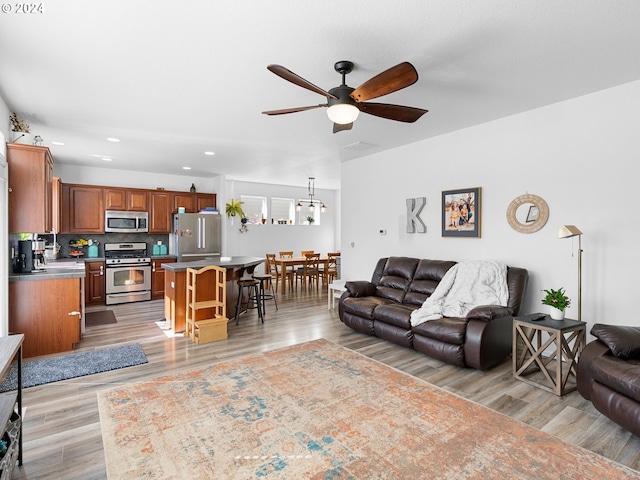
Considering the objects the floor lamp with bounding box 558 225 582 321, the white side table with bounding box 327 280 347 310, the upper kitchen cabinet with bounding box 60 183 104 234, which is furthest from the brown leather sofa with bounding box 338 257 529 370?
the upper kitchen cabinet with bounding box 60 183 104 234

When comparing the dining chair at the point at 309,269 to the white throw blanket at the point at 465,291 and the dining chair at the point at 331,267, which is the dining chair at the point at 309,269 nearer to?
the dining chair at the point at 331,267

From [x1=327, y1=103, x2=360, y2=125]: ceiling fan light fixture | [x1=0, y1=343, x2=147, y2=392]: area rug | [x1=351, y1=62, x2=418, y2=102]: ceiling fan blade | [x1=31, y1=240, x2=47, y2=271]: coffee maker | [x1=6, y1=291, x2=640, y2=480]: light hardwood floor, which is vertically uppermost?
[x1=351, y1=62, x2=418, y2=102]: ceiling fan blade

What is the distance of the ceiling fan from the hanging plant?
19.1ft

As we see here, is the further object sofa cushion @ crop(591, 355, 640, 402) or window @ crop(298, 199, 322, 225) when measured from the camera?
window @ crop(298, 199, 322, 225)

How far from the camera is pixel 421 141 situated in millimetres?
5047

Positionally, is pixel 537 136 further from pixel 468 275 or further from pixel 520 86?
pixel 468 275

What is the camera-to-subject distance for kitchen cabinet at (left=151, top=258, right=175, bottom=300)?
677 centimetres

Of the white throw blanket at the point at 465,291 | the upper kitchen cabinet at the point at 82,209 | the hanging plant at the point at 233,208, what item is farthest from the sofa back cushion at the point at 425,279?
the upper kitchen cabinet at the point at 82,209

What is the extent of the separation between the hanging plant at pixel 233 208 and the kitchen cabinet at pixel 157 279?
6.76ft

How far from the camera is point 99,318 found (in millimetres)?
5402

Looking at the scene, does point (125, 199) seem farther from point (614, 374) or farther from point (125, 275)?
point (614, 374)

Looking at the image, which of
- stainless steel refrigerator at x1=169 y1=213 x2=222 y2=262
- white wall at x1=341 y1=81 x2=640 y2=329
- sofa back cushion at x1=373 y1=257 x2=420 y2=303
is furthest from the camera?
stainless steel refrigerator at x1=169 y1=213 x2=222 y2=262

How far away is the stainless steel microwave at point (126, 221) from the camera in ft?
21.8

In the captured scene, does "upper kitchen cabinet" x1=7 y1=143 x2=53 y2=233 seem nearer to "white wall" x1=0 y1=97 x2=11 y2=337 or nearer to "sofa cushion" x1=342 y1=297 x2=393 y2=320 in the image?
"white wall" x1=0 y1=97 x2=11 y2=337
